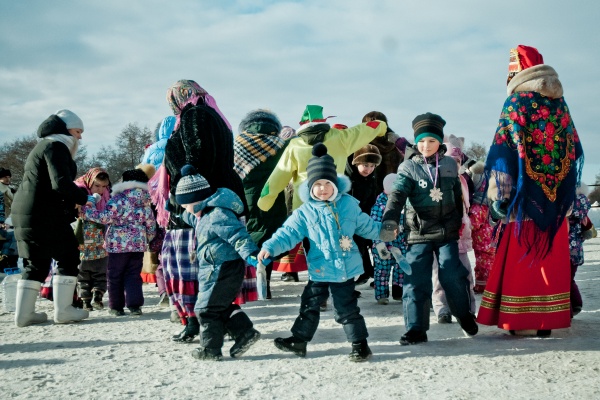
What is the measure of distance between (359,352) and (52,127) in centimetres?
355

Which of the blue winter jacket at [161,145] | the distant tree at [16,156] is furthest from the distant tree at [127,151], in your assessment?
the blue winter jacket at [161,145]

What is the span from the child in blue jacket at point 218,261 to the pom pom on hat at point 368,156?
2.52 meters

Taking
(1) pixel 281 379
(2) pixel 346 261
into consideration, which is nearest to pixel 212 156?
(2) pixel 346 261

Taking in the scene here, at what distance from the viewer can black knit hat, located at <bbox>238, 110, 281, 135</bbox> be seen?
5.93m

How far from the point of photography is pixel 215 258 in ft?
11.8

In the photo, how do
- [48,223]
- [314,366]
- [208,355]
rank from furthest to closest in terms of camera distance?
[48,223], [208,355], [314,366]

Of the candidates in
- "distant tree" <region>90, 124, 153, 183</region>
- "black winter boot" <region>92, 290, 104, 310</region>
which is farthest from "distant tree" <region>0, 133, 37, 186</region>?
"black winter boot" <region>92, 290, 104, 310</region>

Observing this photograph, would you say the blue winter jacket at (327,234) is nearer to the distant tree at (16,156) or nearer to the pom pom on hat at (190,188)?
the pom pom on hat at (190,188)

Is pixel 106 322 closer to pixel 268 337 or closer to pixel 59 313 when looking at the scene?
pixel 59 313

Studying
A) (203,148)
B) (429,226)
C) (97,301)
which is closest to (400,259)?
(429,226)

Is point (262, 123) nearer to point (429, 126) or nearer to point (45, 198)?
point (45, 198)

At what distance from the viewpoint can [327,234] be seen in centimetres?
Result: 356

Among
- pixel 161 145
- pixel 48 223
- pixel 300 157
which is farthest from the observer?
pixel 161 145

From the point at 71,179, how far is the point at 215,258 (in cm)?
210
